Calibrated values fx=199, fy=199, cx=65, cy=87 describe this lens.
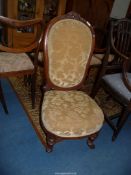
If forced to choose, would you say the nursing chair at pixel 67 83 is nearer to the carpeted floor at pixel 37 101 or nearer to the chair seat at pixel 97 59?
the carpeted floor at pixel 37 101

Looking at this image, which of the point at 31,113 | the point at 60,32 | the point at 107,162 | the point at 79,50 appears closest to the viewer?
the point at 60,32

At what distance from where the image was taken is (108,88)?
1817 mm

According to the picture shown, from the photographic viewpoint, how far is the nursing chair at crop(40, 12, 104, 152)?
4.55 ft

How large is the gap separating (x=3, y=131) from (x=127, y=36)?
148 centimetres

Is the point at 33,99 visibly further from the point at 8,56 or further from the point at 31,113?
the point at 8,56

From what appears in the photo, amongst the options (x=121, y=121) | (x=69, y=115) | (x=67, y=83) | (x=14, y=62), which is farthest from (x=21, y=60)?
(x=121, y=121)

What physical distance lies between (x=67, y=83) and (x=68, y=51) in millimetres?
261

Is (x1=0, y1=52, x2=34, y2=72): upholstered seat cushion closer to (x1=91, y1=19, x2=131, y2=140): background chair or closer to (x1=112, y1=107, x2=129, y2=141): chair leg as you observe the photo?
(x1=91, y1=19, x2=131, y2=140): background chair

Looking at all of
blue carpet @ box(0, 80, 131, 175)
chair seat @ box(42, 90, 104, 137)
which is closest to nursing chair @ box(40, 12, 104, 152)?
chair seat @ box(42, 90, 104, 137)

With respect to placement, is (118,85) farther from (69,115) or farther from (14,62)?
(14,62)

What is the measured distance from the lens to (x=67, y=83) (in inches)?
63.8

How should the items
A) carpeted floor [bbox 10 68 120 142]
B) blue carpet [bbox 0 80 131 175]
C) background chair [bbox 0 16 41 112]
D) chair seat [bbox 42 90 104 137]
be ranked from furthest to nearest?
1. carpeted floor [bbox 10 68 120 142]
2. background chair [bbox 0 16 41 112]
3. blue carpet [bbox 0 80 131 175]
4. chair seat [bbox 42 90 104 137]

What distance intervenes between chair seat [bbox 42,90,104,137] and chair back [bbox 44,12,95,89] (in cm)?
13

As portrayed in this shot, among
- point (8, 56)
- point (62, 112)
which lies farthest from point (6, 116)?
point (62, 112)
